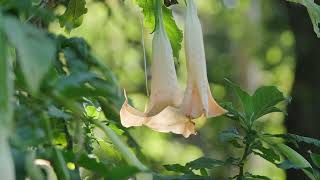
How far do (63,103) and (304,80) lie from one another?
5.07ft

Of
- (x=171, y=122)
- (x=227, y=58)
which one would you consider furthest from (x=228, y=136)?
(x=227, y=58)

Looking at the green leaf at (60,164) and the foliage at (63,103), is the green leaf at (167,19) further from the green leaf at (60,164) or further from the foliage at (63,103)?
the green leaf at (60,164)

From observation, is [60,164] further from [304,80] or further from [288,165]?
[304,80]

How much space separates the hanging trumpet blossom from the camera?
101 cm

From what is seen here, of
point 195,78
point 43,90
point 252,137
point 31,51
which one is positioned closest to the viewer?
point 31,51

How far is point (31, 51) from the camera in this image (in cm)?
56

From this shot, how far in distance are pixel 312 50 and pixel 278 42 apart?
116 inches

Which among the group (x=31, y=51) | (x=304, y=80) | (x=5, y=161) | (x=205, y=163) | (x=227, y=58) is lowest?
(x=227, y=58)

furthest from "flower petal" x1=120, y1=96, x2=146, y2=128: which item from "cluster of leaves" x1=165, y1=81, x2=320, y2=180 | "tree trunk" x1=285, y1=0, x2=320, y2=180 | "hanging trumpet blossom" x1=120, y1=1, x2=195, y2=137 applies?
"tree trunk" x1=285, y1=0, x2=320, y2=180

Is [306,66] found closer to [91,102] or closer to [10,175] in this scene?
[91,102]

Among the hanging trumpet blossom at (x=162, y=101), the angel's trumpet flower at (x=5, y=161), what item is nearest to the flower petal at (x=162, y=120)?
the hanging trumpet blossom at (x=162, y=101)

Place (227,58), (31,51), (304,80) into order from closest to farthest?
(31,51)
(304,80)
(227,58)

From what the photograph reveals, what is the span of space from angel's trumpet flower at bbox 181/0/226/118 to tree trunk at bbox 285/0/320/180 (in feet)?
3.50

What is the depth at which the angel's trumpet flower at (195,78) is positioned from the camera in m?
0.99
